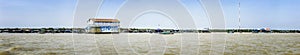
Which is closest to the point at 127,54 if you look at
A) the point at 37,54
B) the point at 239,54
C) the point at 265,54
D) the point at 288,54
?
the point at 37,54

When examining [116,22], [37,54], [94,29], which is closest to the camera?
[37,54]

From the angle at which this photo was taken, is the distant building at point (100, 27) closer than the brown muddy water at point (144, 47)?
No

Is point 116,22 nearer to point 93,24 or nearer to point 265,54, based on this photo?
point 93,24

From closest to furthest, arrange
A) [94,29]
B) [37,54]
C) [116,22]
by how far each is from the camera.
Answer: [37,54], [94,29], [116,22]

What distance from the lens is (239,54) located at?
16984 mm

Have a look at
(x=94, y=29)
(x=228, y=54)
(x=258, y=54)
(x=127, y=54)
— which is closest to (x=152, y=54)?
(x=127, y=54)

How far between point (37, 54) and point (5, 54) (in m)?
1.55

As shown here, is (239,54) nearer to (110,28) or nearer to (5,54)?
(5,54)

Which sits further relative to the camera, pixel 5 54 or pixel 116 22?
pixel 116 22

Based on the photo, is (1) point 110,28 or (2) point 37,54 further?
(1) point 110,28

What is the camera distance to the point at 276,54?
17406 mm

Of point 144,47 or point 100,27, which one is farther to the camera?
point 100,27

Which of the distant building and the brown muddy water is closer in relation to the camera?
the brown muddy water

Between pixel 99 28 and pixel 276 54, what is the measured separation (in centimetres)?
6740
